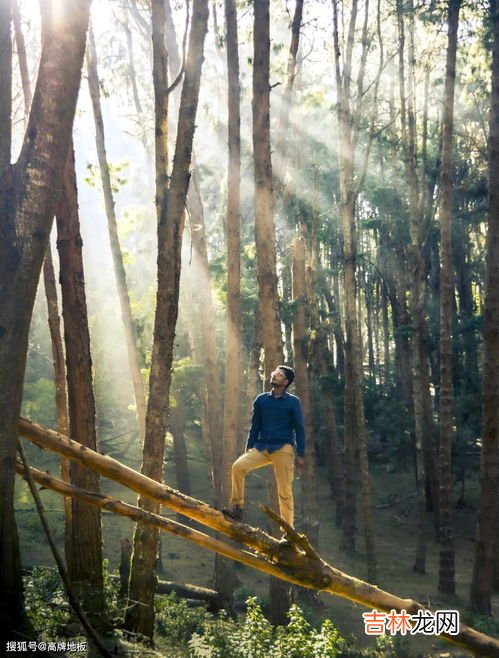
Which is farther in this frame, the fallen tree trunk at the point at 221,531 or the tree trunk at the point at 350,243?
the tree trunk at the point at 350,243

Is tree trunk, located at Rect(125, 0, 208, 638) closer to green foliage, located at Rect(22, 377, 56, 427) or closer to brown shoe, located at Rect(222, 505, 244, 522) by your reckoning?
brown shoe, located at Rect(222, 505, 244, 522)

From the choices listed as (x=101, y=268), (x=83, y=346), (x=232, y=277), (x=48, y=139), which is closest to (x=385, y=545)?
(x=232, y=277)

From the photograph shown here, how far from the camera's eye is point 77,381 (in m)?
9.52

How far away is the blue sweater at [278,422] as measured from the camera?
8391 mm

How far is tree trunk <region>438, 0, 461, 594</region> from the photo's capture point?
1720 cm

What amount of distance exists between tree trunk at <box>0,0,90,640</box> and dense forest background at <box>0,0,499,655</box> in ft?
0.05

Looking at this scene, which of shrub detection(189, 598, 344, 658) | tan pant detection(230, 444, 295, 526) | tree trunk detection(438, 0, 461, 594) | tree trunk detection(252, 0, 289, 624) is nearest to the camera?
tan pant detection(230, 444, 295, 526)

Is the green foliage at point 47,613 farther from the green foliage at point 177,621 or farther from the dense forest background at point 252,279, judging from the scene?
the green foliage at point 177,621

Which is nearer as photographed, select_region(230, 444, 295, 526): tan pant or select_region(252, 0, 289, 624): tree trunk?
select_region(230, 444, 295, 526): tan pant

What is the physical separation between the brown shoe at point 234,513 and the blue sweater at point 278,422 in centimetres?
102

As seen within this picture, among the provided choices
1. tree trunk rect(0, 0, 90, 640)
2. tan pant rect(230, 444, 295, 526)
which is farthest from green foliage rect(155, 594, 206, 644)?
tree trunk rect(0, 0, 90, 640)

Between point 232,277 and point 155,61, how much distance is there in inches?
245

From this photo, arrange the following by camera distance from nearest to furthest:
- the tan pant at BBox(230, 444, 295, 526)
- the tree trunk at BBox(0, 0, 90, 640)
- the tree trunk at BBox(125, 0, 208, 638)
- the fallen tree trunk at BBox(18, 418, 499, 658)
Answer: the tree trunk at BBox(0, 0, 90, 640) < the fallen tree trunk at BBox(18, 418, 499, 658) < the tan pant at BBox(230, 444, 295, 526) < the tree trunk at BBox(125, 0, 208, 638)

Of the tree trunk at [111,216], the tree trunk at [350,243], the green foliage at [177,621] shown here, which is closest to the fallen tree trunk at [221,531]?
the green foliage at [177,621]
